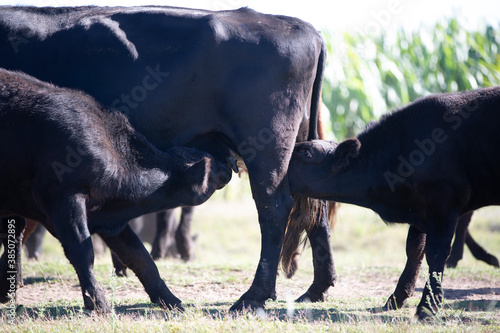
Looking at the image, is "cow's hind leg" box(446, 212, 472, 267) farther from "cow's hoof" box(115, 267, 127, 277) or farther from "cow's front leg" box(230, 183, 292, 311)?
"cow's hoof" box(115, 267, 127, 277)

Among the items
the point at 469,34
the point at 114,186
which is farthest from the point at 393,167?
the point at 469,34

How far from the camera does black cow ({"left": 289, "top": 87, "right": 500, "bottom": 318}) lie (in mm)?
5914

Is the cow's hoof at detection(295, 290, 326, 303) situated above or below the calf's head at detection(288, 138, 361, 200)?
below

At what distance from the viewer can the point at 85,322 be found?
5152 mm

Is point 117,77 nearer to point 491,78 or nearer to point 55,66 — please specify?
point 55,66

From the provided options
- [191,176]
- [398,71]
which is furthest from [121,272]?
[398,71]

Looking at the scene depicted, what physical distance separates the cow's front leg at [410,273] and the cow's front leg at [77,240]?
269 cm

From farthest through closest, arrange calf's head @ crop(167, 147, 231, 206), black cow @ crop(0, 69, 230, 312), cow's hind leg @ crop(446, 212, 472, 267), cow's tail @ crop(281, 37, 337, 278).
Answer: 1. cow's hind leg @ crop(446, 212, 472, 267)
2. cow's tail @ crop(281, 37, 337, 278)
3. calf's head @ crop(167, 147, 231, 206)
4. black cow @ crop(0, 69, 230, 312)

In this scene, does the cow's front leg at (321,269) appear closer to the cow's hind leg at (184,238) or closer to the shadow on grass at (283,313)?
the shadow on grass at (283,313)

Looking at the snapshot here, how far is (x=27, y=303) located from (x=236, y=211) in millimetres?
13292

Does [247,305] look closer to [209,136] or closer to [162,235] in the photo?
[209,136]

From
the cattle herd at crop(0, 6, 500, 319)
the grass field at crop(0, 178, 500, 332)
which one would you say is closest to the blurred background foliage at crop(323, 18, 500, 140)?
the grass field at crop(0, 178, 500, 332)

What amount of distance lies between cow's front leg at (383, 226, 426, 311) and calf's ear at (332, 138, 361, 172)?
969 millimetres

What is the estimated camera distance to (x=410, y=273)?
6.35 meters
